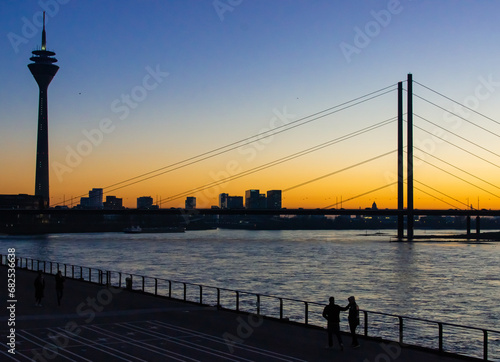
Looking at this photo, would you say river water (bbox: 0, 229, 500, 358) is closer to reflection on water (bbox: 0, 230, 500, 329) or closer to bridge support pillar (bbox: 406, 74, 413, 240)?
reflection on water (bbox: 0, 230, 500, 329)

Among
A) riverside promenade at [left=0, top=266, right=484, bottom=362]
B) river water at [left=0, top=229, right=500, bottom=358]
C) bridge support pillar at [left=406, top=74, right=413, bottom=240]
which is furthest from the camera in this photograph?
bridge support pillar at [left=406, top=74, right=413, bottom=240]

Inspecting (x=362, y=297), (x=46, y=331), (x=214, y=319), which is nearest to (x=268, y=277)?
(x=362, y=297)

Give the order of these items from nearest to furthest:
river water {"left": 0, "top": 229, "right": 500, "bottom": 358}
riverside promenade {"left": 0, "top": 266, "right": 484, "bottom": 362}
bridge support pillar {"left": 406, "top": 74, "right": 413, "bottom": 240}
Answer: riverside promenade {"left": 0, "top": 266, "right": 484, "bottom": 362} < river water {"left": 0, "top": 229, "right": 500, "bottom": 358} < bridge support pillar {"left": 406, "top": 74, "right": 413, "bottom": 240}

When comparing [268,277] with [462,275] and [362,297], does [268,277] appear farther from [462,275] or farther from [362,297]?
[462,275]

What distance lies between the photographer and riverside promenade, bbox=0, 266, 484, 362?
15133mm

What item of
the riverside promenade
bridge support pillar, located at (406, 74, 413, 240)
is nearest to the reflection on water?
the riverside promenade

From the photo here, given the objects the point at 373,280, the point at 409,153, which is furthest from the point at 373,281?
the point at 409,153

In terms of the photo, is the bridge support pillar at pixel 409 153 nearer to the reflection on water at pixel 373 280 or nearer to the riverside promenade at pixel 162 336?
the reflection on water at pixel 373 280

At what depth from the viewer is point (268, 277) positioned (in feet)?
186

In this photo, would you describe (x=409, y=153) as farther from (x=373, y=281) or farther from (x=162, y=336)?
(x=162, y=336)

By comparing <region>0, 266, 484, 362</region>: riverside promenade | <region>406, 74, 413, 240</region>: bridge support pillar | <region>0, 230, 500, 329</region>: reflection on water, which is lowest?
<region>0, 230, 500, 329</region>: reflection on water

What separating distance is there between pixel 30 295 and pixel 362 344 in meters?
16.5

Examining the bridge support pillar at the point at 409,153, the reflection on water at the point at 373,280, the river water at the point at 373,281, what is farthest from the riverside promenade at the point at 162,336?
the bridge support pillar at the point at 409,153

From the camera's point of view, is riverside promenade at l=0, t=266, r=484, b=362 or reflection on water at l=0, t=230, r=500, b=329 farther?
reflection on water at l=0, t=230, r=500, b=329
